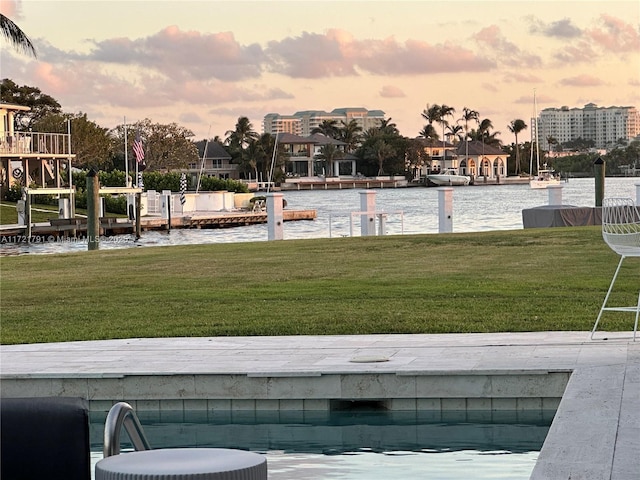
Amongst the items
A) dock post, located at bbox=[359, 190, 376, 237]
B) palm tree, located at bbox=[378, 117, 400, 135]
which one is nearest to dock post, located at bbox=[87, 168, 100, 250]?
dock post, located at bbox=[359, 190, 376, 237]

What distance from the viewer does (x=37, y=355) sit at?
9.52 meters

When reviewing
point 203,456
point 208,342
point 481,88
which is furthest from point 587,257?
point 203,456

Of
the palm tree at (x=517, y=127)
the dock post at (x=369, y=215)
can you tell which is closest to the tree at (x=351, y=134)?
the palm tree at (x=517, y=127)

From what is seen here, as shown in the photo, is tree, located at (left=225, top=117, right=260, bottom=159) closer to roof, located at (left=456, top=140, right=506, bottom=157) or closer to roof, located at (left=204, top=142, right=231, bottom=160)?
roof, located at (left=204, top=142, right=231, bottom=160)

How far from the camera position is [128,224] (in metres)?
53.5

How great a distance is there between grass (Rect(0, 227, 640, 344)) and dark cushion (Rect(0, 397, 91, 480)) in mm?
6778

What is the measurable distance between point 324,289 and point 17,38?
77.4 ft

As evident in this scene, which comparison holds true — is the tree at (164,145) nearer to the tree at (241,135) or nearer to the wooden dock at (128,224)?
the tree at (241,135)

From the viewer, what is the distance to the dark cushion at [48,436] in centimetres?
399

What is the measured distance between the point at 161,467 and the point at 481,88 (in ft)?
41.1

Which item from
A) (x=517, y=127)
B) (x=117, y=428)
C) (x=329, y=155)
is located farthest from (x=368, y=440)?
(x=517, y=127)

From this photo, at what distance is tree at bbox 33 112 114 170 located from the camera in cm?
8094

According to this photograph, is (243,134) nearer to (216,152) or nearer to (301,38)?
(216,152)

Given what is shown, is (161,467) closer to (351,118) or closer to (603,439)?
(603,439)
